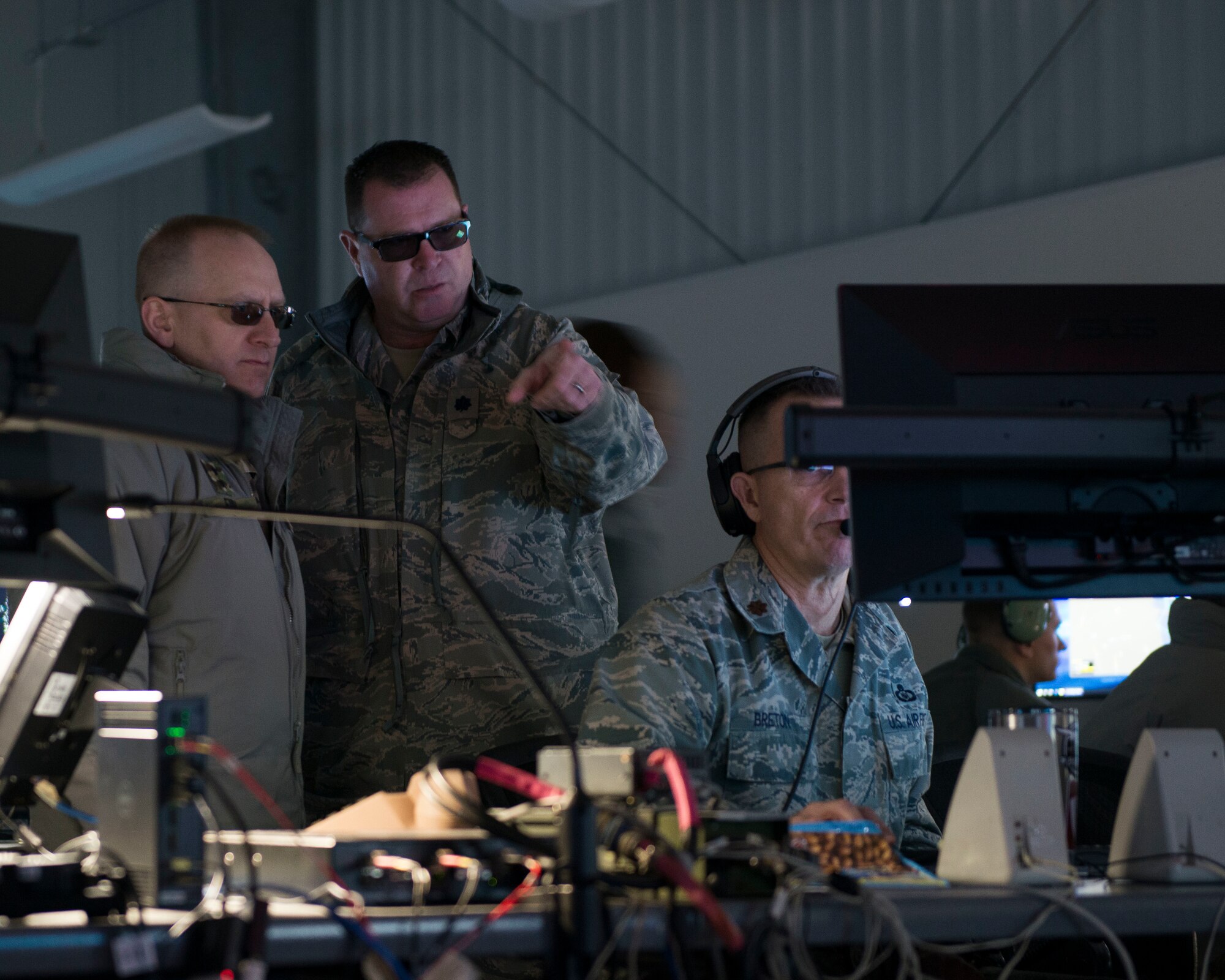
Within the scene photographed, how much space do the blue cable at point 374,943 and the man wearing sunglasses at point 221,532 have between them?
733 mm

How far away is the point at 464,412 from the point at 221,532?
0.52 meters

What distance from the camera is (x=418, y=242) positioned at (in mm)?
2420

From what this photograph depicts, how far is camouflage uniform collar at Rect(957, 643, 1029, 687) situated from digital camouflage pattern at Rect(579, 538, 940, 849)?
4.95 ft

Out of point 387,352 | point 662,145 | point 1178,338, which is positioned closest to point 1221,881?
point 1178,338

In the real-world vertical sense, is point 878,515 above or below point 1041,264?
below

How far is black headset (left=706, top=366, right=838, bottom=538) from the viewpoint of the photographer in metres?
2.20

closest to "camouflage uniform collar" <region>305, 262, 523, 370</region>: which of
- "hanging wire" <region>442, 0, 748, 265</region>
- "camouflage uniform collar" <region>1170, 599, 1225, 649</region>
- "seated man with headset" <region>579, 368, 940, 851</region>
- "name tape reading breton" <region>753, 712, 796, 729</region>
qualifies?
"seated man with headset" <region>579, 368, 940, 851</region>

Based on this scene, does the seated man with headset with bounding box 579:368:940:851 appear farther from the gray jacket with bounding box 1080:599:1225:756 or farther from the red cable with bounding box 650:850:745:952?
the gray jacket with bounding box 1080:599:1225:756

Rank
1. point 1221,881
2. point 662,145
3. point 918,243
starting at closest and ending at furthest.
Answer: point 1221,881 → point 918,243 → point 662,145

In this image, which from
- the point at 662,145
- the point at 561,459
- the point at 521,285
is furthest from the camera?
the point at 521,285

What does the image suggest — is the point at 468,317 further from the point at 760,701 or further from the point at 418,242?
the point at 760,701

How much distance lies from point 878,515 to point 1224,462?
400 millimetres

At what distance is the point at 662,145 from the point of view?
5.59 metres

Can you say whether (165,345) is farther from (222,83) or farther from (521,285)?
(222,83)
